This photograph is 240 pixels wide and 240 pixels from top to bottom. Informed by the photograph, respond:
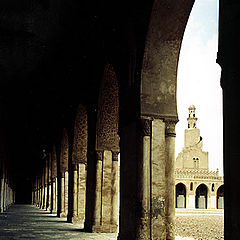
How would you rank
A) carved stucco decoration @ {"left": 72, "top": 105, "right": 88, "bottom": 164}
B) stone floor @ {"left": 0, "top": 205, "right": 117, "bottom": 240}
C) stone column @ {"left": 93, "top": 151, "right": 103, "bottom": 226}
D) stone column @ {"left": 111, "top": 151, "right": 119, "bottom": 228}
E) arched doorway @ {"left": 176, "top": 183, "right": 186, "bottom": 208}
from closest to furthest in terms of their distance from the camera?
stone floor @ {"left": 0, "top": 205, "right": 117, "bottom": 240}, stone column @ {"left": 93, "top": 151, "right": 103, "bottom": 226}, stone column @ {"left": 111, "top": 151, "right": 119, "bottom": 228}, carved stucco decoration @ {"left": 72, "top": 105, "right": 88, "bottom": 164}, arched doorway @ {"left": 176, "top": 183, "right": 186, "bottom": 208}

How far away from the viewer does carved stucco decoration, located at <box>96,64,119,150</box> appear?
41.6ft

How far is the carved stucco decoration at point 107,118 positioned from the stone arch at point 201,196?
164 ft

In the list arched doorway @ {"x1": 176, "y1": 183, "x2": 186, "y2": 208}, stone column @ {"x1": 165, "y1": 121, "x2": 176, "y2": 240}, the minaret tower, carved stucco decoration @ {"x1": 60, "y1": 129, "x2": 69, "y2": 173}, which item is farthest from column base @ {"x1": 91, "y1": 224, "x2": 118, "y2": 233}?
the minaret tower

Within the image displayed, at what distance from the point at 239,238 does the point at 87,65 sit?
36.2 ft

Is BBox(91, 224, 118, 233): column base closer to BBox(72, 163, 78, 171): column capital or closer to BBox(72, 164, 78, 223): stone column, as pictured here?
BBox(72, 164, 78, 223): stone column

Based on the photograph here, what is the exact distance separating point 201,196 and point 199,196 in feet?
0.90

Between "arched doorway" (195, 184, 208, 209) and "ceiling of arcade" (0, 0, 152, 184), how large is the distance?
40.6m

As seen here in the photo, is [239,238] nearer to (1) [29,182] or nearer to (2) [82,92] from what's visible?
(2) [82,92]

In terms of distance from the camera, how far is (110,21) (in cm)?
1086

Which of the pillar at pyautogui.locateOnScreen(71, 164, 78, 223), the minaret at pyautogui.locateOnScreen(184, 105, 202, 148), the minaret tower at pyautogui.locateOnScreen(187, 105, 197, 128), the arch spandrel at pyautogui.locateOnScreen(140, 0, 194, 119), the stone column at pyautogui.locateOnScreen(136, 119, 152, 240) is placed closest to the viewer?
the stone column at pyautogui.locateOnScreen(136, 119, 152, 240)

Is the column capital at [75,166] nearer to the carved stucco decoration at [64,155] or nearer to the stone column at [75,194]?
the stone column at [75,194]

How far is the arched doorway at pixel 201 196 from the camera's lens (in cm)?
→ 6059

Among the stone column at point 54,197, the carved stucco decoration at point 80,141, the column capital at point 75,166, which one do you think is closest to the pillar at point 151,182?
the carved stucco decoration at point 80,141

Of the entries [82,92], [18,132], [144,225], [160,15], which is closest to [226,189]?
[144,225]
